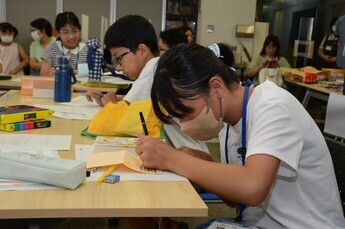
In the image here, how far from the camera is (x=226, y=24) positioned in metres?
6.49

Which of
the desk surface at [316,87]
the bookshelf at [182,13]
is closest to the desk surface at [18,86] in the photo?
the desk surface at [316,87]

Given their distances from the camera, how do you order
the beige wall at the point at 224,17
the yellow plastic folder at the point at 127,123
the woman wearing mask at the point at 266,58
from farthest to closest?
the beige wall at the point at 224,17 → the woman wearing mask at the point at 266,58 → the yellow plastic folder at the point at 127,123

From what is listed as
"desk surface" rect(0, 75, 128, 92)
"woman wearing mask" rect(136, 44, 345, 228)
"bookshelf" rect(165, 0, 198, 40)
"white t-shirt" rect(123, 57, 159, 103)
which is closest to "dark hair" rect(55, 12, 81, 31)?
"desk surface" rect(0, 75, 128, 92)

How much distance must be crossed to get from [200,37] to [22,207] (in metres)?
5.94

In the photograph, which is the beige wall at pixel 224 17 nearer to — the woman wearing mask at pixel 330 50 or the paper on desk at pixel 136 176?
the woman wearing mask at pixel 330 50

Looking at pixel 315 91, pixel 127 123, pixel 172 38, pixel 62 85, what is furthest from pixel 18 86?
pixel 315 91

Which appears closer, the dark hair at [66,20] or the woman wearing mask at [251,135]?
the woman wearing mask at [251,135]

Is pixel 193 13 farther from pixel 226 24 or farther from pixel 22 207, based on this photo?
pixel 22 207

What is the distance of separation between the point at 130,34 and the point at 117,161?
101 cm

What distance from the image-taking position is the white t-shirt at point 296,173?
1.04 m

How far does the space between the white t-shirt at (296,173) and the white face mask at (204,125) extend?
0.31 feet

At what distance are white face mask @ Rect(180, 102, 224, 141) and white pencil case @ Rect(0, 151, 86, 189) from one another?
346 mm

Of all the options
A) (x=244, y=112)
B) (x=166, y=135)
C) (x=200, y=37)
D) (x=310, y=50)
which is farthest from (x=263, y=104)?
(x=310, y=50)

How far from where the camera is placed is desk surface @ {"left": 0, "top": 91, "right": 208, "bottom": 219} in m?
0.84
